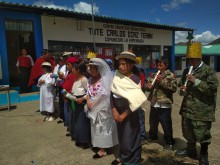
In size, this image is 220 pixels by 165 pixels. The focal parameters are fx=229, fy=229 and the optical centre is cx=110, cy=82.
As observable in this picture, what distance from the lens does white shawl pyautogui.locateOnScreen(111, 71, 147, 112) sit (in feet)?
9.63

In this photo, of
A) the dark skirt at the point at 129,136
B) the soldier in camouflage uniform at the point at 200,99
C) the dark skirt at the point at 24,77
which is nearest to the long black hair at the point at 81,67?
the dark skirt at the point at 129,136

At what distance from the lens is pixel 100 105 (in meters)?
Result: 3.74

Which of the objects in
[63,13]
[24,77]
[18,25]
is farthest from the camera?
[63,13]

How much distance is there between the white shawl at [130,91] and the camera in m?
2.94

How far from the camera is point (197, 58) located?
3385 mm

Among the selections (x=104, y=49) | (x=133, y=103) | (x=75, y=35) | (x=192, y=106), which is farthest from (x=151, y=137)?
(x=104, y=49)

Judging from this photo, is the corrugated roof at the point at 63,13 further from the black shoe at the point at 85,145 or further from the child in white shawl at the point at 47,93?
the black shoe at the point at 85,145

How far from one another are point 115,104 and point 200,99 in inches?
49.7

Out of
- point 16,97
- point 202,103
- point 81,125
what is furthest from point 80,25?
point 202,103

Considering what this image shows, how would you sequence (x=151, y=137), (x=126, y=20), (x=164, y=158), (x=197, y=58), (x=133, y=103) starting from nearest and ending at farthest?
(x=133, y=103) < (x=197, y=58) < (x=164, y=158) < (x=151, y=137) < (x=126, y=20)

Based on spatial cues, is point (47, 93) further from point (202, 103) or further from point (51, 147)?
point (202, 103)

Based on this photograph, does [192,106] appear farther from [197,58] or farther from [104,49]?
[104,49]

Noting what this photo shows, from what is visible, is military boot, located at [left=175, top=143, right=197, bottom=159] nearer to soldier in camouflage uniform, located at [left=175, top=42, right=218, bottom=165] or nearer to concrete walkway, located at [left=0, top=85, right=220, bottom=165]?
concrete walkway, located at [left=0, top=85, right=220, bottom=165]

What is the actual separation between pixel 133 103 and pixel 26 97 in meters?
6.92
